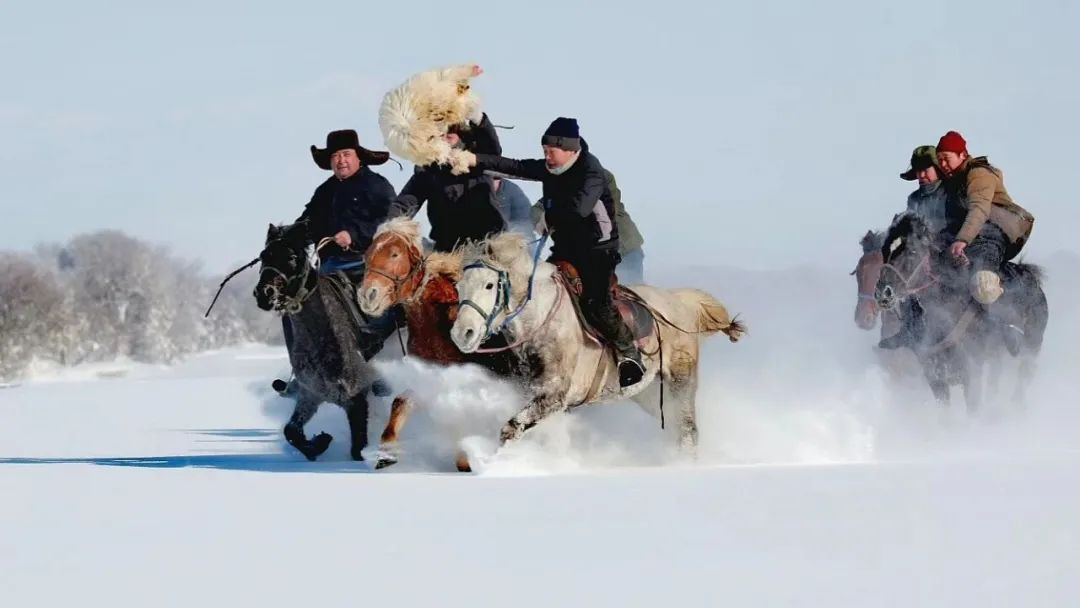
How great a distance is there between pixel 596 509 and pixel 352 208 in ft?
16.4

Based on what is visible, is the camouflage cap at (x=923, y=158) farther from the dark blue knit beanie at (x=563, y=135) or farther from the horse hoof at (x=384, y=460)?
the horse hoof at (x=384, y=460)

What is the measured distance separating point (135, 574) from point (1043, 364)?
13997 millimetres

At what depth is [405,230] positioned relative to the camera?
12.1m

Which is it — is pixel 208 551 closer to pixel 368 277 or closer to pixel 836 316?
pixel 368 277

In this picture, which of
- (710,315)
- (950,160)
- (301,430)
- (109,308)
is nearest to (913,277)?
(950,160)

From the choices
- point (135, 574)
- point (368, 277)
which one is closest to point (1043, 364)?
point (368, 277)

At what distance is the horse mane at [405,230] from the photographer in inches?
474

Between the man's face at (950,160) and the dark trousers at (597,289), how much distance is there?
16.5 feet

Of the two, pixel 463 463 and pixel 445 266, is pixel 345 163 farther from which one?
pixel 463 463

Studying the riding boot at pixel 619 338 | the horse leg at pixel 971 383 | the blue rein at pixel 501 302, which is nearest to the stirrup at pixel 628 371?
the riding boot at pixel 619 338

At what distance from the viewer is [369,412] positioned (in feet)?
45.9

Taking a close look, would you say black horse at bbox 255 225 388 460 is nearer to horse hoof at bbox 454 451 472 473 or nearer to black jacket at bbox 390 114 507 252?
black jacket at bbox 390 114 507 252

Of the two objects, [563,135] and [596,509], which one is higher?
[563,135]

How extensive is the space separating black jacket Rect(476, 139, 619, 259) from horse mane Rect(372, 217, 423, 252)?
0.83 meters
